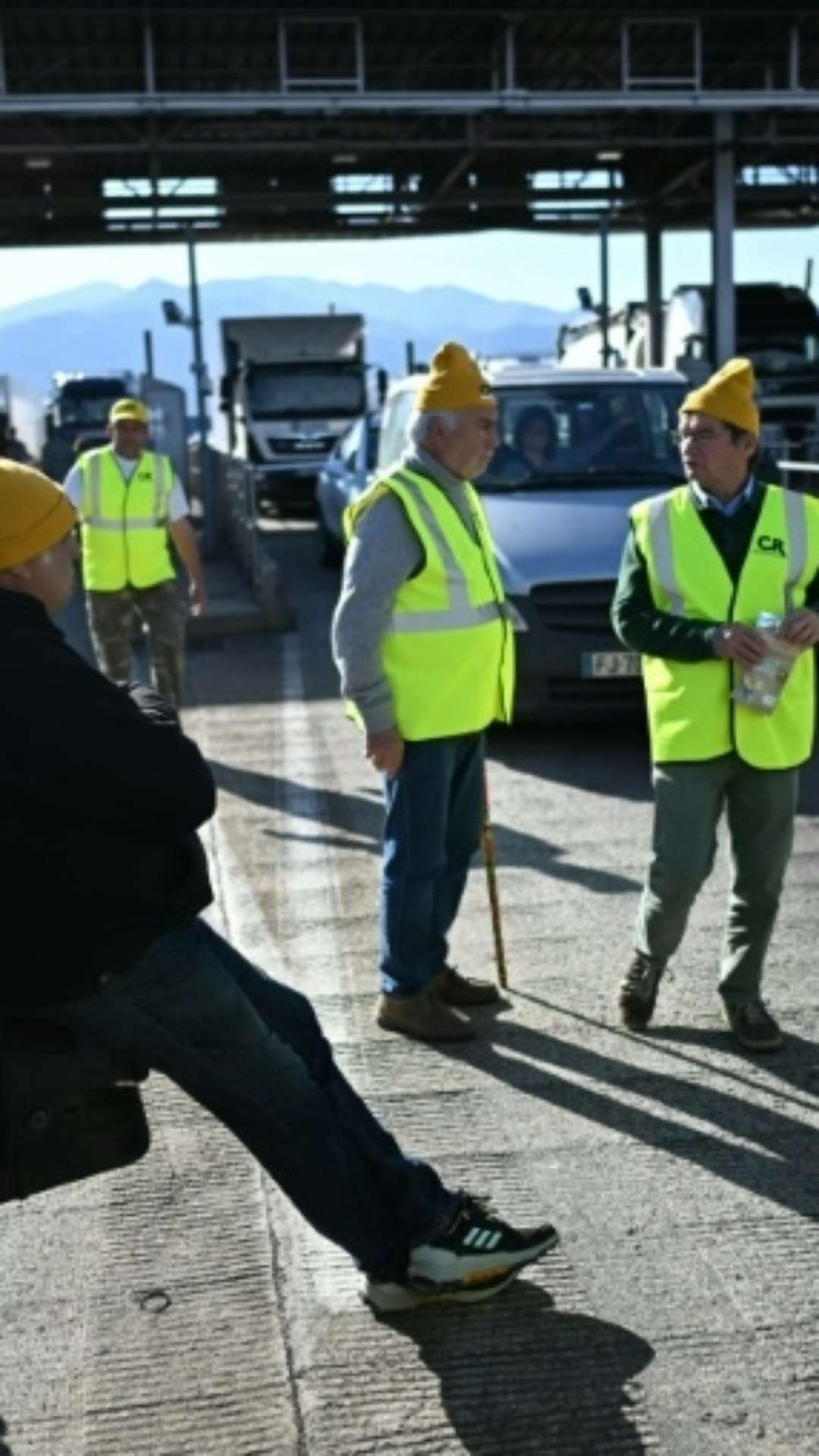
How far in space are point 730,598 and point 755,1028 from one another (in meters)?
1.24

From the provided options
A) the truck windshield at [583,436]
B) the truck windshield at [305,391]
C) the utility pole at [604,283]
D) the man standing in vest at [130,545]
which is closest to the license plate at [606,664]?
the truck windshield at [583,436]

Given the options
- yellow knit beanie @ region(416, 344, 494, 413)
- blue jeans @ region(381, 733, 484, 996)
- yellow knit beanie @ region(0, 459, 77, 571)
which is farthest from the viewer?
blue jeans @ region(381, 733, 484, 996)

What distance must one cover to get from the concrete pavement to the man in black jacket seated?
0.23 m

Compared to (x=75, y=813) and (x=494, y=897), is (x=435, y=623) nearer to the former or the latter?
(x=494, y=897)

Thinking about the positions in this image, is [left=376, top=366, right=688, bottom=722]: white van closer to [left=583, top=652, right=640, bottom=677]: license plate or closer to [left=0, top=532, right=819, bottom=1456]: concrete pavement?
[left=583, top=652, right=640, bottom=677]: license plate

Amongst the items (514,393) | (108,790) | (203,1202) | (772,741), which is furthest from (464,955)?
(514,393)

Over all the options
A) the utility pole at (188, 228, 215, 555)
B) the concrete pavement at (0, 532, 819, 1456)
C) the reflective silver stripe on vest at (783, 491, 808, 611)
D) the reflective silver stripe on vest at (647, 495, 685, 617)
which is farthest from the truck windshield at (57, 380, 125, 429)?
the reflective silver stripe on vest at (783, 491, 808, 611)

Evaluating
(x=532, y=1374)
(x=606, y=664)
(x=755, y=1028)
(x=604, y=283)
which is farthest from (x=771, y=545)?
(x=604, y=283)

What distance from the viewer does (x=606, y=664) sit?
29.3ft

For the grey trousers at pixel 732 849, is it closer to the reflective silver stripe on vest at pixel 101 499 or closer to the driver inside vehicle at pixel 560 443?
the reflective silver stripe on vest at pixel 101 499

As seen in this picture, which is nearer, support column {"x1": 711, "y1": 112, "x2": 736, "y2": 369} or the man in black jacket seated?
the man in black jacket seated

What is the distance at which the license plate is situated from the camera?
892 centimetres

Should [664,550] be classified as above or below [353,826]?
above

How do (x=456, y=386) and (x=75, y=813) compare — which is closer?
(x=75, y=813)
